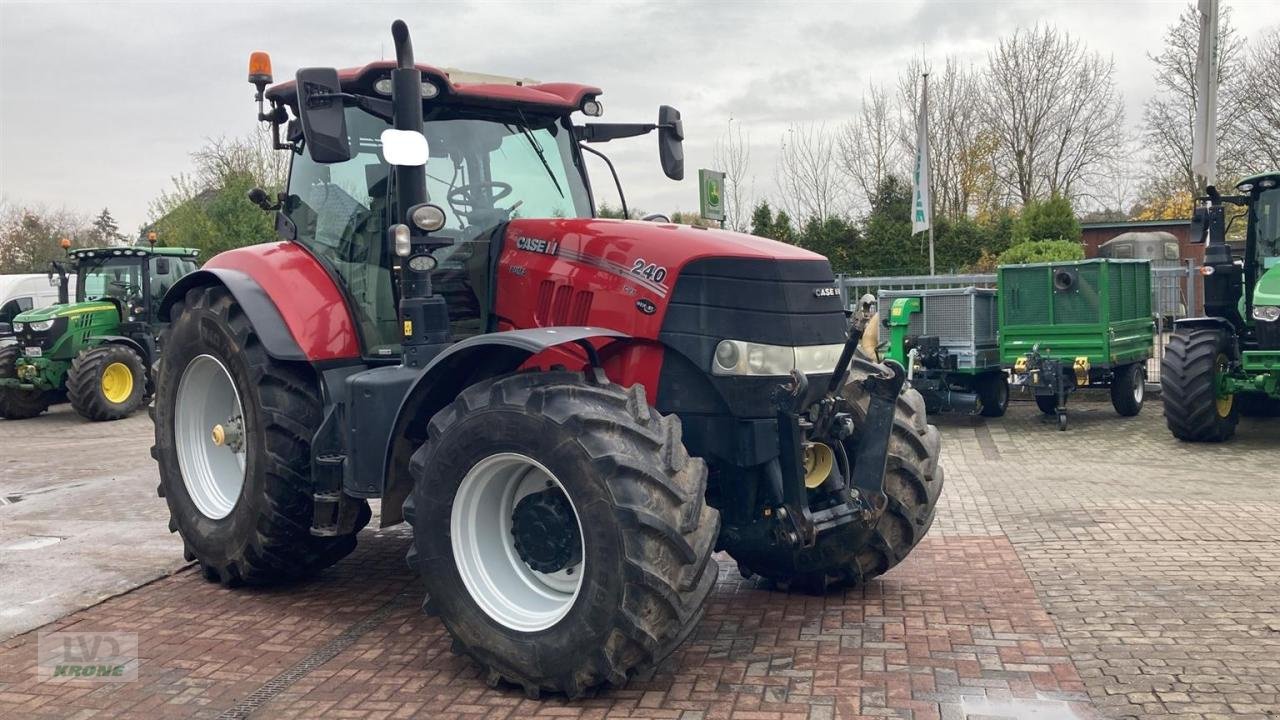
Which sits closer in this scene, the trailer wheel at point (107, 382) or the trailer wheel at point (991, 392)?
the trailer wheel at point (991, 392)

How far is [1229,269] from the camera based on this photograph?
11883mm

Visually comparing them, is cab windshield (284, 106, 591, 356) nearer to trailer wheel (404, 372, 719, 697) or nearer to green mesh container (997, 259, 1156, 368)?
trailer wheel (404, 372, 719, 697)

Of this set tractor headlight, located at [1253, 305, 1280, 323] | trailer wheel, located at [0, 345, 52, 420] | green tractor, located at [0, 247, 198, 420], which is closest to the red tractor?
tractor headlight, located at [1253, 305, 1280, 323]

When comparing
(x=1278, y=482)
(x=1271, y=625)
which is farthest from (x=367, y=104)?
(x=1278, y=482)

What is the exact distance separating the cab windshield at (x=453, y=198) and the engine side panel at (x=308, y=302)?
7cm

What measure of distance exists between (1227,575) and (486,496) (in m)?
4.03

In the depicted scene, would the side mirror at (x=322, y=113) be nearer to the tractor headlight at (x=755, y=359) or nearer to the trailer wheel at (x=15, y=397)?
the tractor headlight at (x=755, y=359)

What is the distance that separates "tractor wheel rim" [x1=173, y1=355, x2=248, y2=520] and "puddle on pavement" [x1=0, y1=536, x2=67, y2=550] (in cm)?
165

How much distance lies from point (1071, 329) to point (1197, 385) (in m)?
1.99

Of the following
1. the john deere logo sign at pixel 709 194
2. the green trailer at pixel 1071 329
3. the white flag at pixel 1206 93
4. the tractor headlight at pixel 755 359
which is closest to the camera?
the tractor headlight at pixel 755 359

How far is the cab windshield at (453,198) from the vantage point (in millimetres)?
5375

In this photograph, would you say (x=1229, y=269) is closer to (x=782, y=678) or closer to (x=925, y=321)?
(x=925, y=321)

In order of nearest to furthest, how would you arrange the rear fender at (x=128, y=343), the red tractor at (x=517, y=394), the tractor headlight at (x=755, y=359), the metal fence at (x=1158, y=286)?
the red tractor at (x=517, y=394)
the tractor headlight at (x=755, y=359)
the metal fence at (x=1158, y=286)
the rear fender at (x=128, y=343)

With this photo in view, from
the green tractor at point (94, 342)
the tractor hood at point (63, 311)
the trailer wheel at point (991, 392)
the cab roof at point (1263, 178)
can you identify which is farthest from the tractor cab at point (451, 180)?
the tractor hood at point (63, 311)
